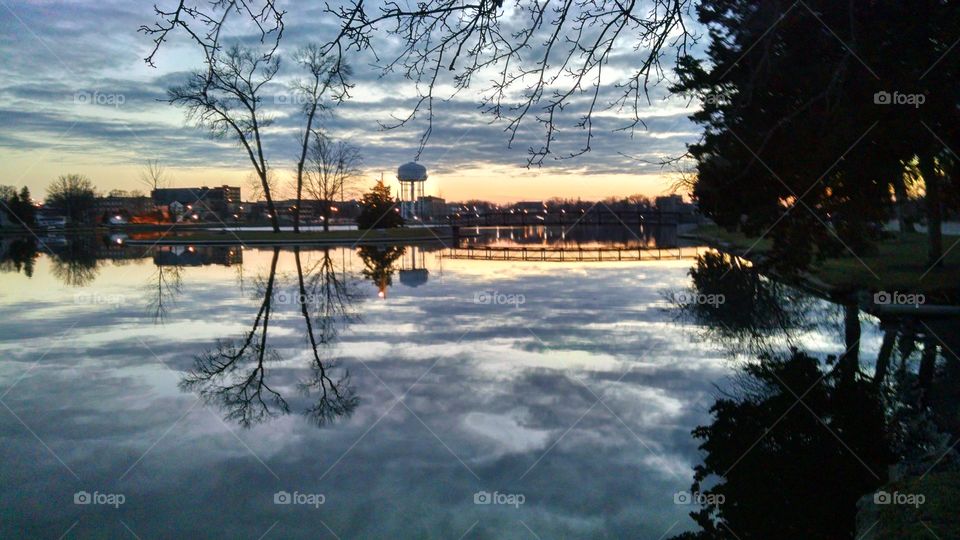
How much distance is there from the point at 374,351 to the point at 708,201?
13741mm

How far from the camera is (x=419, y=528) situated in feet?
17.9

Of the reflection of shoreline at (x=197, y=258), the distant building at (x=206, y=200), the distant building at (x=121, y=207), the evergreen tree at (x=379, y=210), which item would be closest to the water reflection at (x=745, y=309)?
the reflection of shoreline at (x=197, y=258)

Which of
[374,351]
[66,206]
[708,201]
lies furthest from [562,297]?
[66,206]

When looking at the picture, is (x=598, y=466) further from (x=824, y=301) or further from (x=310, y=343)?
(x=824, y=301)

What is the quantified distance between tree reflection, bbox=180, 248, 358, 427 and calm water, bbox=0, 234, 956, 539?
→ 5 centimetres

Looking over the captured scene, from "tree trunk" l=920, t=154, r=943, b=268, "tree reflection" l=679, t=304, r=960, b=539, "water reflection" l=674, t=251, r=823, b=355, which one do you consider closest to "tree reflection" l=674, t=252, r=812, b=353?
"water reflection" l=674, t=251, r=823, b=355

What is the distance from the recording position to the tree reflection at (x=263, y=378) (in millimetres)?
8453

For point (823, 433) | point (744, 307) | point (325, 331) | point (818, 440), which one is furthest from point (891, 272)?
point (325, 331)

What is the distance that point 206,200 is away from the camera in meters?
128

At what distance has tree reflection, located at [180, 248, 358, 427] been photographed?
8.45m

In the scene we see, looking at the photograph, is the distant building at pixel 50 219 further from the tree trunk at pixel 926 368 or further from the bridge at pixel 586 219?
the tree trunk at pixel 926 368

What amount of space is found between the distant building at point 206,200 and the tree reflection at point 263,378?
113635mm

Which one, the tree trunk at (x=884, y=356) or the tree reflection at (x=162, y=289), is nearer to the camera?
the tree trunk at (x=884, y=356)

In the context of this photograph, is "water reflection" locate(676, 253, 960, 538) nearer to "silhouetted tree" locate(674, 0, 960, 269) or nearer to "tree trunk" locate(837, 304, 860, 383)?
"tree trunk" locate(837, 304, 860, 383)
